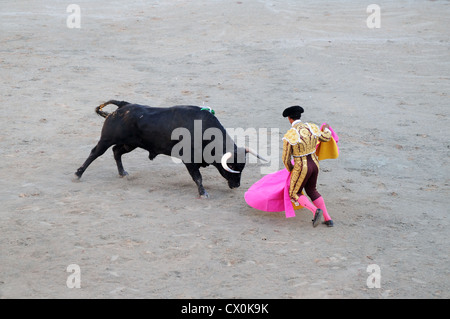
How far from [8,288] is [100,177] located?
2734 mm

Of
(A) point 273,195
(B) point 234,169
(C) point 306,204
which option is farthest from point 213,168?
(C) point 306,204

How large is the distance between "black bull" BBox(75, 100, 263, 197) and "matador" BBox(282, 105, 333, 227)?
3.06 feet

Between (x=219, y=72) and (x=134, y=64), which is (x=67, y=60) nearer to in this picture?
(x=134, y=64)

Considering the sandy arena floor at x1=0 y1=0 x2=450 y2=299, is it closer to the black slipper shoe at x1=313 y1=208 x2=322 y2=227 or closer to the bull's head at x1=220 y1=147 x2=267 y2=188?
the black slipper shoe at x1=313 y1=208 x2=322 y2=227

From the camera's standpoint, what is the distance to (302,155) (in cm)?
582

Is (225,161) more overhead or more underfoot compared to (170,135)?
more underfoot

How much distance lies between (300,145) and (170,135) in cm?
165

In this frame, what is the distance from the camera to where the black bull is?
671cm

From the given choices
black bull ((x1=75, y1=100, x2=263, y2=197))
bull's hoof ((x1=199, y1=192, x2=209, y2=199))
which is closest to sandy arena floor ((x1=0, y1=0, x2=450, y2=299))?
bull's hoof ((x1=199, y1=192, x2=209, y2=199))

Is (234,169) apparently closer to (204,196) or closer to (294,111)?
(204,196)

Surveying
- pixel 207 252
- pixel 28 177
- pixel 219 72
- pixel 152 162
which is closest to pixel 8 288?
pixel 207 252

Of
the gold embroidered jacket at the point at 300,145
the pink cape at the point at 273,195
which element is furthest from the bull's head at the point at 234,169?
the gold embroidered jacket at the point at 300,145

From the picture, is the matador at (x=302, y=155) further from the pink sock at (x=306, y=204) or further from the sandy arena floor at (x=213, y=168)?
the sandy arena floor at (x=213, y=168)

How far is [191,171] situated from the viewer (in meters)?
6.73
